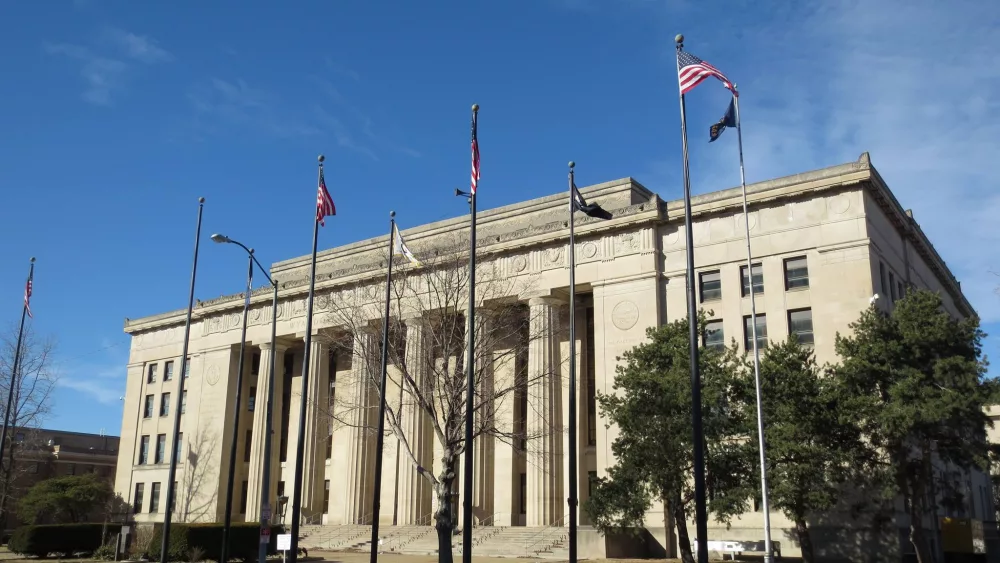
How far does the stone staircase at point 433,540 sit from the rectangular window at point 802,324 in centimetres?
1454

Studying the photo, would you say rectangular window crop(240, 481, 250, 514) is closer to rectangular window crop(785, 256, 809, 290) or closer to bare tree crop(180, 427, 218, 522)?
bare tree crop(180, 427, 218, 522)

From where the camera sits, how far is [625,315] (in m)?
44.8

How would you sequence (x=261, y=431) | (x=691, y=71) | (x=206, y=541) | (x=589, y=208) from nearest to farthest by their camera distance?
(x=691, y=71) < (x=589, y=208) < (x=206, y=541) < (x=261, y=431)

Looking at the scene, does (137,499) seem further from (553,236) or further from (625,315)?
(625,315)

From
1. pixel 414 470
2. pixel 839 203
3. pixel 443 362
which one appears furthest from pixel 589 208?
pixel 414 470

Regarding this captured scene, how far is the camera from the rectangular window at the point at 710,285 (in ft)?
141

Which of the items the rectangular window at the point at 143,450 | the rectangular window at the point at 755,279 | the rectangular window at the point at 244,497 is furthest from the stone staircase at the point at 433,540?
the rectangular window at the point at 143,450

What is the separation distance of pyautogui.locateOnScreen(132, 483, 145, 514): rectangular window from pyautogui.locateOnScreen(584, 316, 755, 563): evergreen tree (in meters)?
45.1

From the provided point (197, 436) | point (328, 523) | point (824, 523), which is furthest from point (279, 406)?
point (824, 523)

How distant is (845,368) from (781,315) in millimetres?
7906

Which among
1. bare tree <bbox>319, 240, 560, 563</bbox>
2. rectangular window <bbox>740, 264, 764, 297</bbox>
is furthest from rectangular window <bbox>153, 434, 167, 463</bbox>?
rectangular window <bbox>740, 264, 764, 297</bbox>

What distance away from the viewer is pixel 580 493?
150 ft

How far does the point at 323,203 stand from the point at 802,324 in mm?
23014

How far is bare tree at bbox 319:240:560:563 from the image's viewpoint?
31.8m
